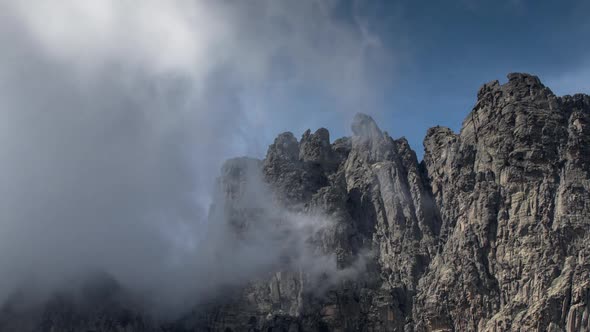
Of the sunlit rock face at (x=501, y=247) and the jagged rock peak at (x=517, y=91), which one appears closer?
the sunlit rock face at (x=501, y=247)

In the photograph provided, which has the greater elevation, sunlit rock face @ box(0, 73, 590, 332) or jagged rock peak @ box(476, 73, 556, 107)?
jagged rock peak @ box(476, 73, 556, 107)

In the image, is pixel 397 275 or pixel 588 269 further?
pixel 397 275

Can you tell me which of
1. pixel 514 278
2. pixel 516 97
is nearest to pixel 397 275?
pixel 514 278

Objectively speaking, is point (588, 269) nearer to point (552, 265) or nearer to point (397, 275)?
point (552, 265)

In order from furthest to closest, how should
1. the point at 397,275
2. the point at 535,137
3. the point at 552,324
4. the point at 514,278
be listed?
the point at 397,275 → the point at 535,137 → the point at 514,278 → the point at 552,324

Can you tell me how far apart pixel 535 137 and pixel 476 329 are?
136ft

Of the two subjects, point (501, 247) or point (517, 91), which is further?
point (517, 91)

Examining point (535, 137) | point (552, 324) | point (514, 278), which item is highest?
point (535, 137)

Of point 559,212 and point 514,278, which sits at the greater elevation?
point 559,212

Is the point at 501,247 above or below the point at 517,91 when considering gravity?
below

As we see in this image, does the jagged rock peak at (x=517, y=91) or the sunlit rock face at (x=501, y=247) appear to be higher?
the jagged rock peak at (x=517, y=91)

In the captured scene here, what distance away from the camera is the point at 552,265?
168375mm

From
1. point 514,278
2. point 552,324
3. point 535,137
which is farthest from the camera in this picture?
point 535,137

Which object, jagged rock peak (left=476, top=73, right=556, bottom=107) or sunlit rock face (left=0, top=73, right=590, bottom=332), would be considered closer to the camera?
sunlit rock face (left=0, top=73, right=590, bottom=332)
